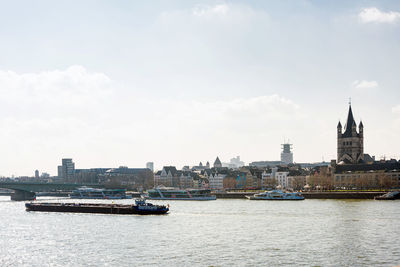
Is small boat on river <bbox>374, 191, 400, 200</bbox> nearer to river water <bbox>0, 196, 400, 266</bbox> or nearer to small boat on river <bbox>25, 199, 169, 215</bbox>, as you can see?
river water <bbox>0, 196, 400, 266</bbox>

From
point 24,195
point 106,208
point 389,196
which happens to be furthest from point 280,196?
point 24,195

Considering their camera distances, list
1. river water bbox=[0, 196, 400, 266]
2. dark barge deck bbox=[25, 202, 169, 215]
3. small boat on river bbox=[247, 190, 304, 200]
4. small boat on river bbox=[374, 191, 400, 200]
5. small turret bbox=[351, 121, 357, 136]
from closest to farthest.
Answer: river water bbox=[0, 196, 400, 266] < dark barge deck bbox=[25, 202, 169, 215] < small boat on river bbox=[374, 191, 400, 200] < small boat on river bbox=[247, 190, 304, 200] < small turret bbox=[351, 121, 357, 136]

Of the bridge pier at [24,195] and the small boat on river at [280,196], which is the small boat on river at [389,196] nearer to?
the small boat on river at [280,196]

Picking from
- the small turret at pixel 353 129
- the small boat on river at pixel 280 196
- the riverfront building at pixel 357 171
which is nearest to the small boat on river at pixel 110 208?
the small boat on river at pixel 280 196

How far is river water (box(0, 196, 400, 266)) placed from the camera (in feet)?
143

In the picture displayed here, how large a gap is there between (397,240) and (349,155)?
5958 inches

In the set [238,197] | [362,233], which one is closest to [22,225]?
[362,233]

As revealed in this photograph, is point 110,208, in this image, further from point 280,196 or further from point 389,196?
point 389,196

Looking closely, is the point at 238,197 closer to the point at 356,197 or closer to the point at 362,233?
the point at 356,197

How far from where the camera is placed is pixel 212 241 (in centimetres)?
5362

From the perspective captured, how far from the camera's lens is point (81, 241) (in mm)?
55969

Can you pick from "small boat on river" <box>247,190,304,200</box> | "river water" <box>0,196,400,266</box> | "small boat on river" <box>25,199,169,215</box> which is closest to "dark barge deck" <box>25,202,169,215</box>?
"small boat on river" <box>25,199,169,215</box>

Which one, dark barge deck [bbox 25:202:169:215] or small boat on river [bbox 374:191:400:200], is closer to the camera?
dark barge deck [bbox 25:202:169:215]

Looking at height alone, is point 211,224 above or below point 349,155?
below
